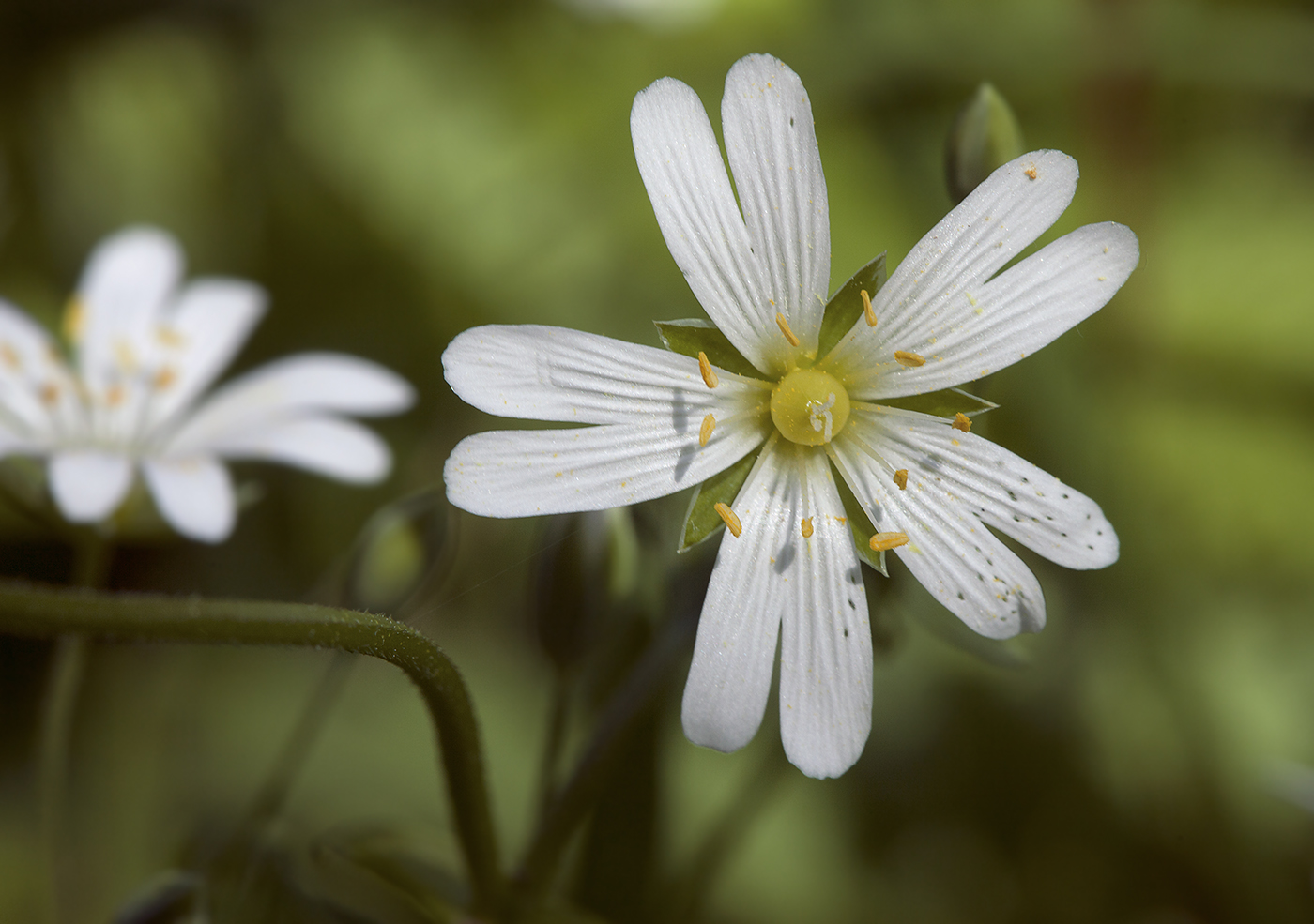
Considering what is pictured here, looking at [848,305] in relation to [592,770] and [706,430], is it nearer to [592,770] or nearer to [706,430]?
[706,430]

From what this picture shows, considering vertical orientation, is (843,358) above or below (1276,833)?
above

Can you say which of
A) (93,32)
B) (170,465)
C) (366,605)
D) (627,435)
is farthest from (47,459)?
(93,32)

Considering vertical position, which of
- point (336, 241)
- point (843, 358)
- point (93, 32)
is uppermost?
point (93, 32)

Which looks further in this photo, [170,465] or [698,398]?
[170,465]

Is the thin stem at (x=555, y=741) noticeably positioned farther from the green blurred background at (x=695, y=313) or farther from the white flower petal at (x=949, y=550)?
the white flower petal at (x=949, y=550)

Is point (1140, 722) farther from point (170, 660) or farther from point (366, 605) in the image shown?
point (170, 660)

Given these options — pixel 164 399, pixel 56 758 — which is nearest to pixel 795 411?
pixel 56 758

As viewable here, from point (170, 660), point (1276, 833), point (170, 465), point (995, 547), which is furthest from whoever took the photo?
point (170, 660)

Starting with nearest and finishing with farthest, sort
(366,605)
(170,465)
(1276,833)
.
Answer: (366,605), (170,465), (1276,833)
